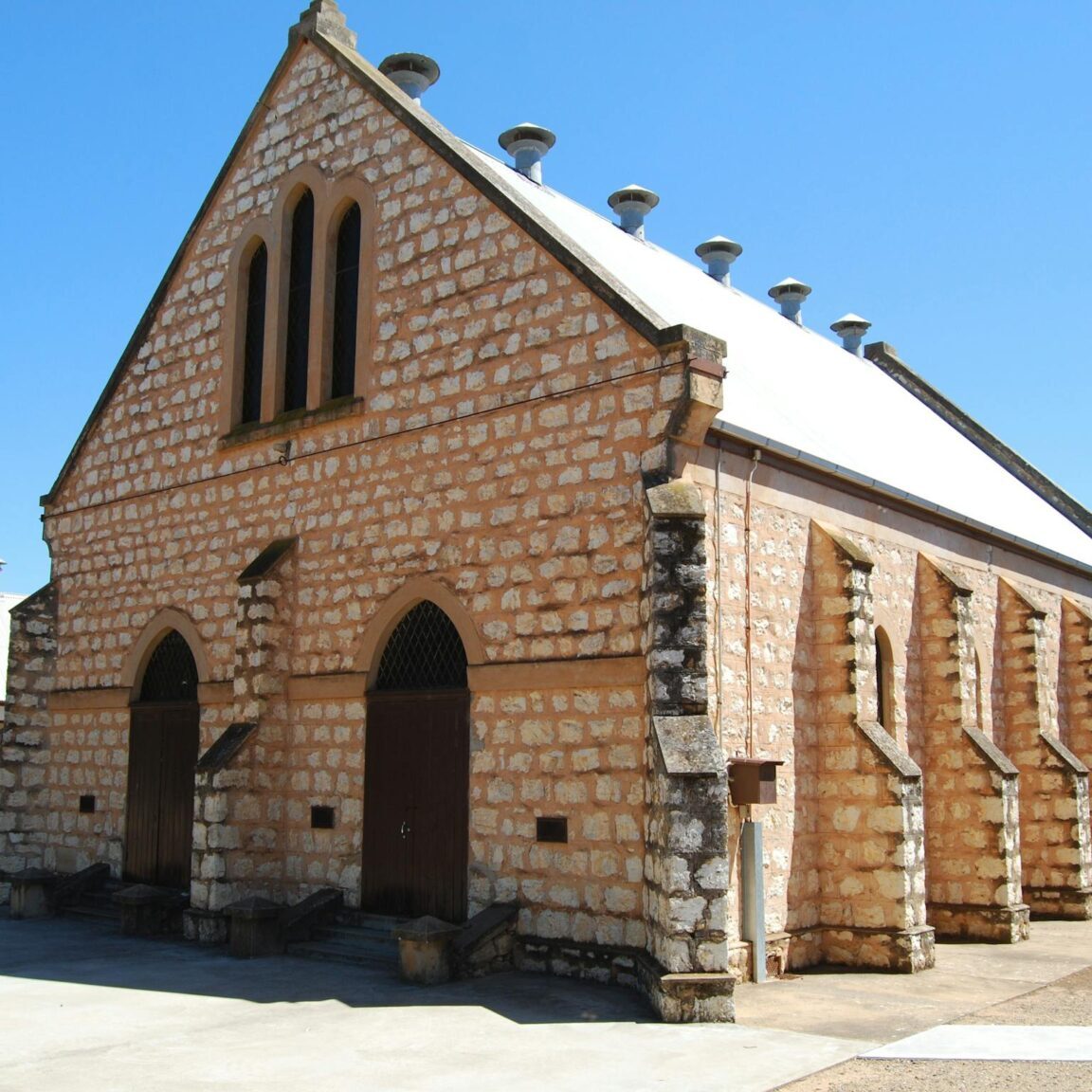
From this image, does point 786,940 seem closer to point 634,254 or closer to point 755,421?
point 755,421

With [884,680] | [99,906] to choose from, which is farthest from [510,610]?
[99,906]

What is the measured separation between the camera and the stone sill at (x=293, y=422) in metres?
14.6

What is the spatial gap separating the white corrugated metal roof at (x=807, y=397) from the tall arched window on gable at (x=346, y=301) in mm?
1795

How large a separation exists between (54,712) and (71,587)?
71.3 inches

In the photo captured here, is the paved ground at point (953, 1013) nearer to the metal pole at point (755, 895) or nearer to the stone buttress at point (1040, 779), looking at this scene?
the metal pole at point (755, 895)

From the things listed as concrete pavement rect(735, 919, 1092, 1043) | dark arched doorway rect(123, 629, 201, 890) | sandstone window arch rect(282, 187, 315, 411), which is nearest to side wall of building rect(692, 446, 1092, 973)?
concrete pavement rect(735, 919, 1092, 1043)

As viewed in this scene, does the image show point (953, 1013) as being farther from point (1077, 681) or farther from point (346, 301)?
point (1077, 681)

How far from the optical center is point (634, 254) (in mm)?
17328

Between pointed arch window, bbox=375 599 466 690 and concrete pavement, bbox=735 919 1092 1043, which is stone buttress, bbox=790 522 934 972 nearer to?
concrete pavement, bbox=735 919 1092 1043

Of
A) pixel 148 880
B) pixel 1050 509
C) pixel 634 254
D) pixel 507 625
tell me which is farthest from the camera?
pixel 1050 509

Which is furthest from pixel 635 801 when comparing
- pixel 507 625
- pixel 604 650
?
pixel 507 625

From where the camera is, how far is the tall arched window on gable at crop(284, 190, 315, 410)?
52.0 feet

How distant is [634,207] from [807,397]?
17.5 feet

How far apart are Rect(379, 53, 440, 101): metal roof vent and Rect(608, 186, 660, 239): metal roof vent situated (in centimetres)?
395
